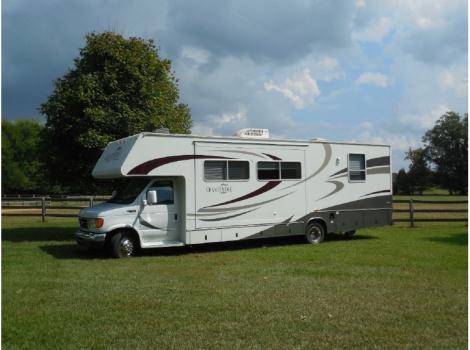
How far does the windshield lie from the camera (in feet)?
40.4

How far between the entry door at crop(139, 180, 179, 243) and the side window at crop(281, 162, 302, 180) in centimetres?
323

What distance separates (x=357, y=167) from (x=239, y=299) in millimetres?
9029

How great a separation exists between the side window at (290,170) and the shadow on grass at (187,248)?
1.99m

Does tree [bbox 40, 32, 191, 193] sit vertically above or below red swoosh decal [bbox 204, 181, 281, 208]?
above

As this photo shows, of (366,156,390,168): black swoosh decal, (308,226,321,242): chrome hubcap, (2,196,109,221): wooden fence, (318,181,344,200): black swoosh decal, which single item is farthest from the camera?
(2,196,109,221): wooden fence

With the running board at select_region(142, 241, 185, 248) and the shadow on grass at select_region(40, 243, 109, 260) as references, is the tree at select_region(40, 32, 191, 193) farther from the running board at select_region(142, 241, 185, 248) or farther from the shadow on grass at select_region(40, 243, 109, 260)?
the running board at select_region(142, 241, 185, 248)

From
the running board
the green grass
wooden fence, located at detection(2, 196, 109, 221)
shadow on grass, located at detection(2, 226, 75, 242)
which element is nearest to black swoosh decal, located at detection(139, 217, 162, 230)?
the running board

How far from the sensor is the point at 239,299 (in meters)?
7.43


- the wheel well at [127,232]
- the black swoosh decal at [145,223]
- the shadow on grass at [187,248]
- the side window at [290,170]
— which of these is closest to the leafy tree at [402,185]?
the shadow on grass at [187,248]

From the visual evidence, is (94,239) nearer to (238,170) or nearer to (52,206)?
(238,170)

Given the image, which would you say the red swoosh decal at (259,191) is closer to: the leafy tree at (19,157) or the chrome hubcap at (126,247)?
the chrome hubcap at (126,247)

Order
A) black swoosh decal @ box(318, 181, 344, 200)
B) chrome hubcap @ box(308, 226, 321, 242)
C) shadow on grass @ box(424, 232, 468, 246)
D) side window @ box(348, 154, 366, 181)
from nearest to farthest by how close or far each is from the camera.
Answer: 1. shadow on grass @ box(424, 232, 468, 246)
2. chrome hubcap @ box(308, 226, 321, 242)
3. black swoosh decal @ box(318, 181, 344, 200)
4. side window @ box(348, 154, 366, 181)

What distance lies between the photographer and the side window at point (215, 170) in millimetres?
12812

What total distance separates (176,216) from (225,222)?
4.23ft
